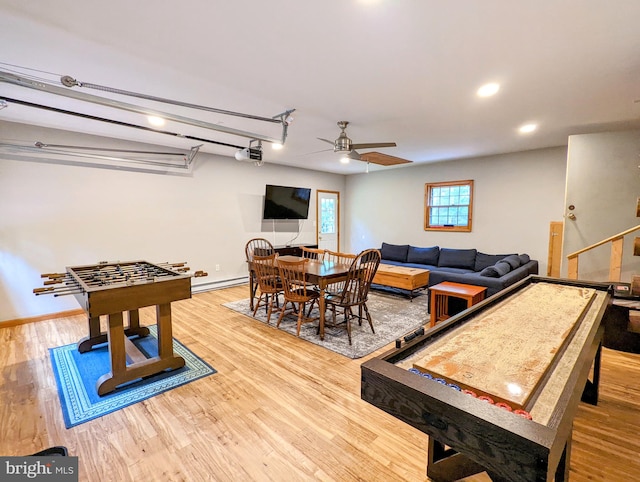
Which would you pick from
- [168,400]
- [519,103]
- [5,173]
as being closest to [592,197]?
[519,103]

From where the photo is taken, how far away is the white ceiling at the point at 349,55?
1.69 m

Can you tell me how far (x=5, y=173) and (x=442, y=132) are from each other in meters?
5.78

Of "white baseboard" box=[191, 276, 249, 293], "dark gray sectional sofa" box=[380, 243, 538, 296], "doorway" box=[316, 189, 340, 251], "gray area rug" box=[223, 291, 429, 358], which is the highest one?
"doorway" box=[316, 189, 340, 251]

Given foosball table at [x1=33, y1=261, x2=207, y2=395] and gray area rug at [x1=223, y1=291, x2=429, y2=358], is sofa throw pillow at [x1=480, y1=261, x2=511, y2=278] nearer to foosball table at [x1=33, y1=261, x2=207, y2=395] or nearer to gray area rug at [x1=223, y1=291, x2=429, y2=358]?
gray area rug at [x1=223, y1=291, x2=429, y2=358]

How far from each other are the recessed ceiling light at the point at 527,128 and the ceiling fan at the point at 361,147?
5.82 ft

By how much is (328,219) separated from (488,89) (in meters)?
5.66

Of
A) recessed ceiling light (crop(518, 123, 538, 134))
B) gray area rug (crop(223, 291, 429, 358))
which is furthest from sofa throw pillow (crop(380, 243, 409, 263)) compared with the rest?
recessed ceiling light (crop(518, 123, 538, 134))

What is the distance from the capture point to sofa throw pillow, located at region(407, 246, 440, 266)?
6.13 meters

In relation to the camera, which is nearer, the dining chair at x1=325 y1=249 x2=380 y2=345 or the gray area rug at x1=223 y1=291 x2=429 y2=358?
the gray area rug at x1=223 y1=291 x2=429 y2=358

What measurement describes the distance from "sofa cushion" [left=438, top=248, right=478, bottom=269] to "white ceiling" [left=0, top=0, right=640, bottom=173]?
2.83 meters

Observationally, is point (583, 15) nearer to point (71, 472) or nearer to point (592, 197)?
point (592, 197)

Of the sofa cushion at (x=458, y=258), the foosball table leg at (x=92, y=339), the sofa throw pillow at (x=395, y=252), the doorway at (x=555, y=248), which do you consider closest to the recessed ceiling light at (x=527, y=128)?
the doorway at (x=555, y=248)

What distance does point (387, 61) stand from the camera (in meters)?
2.22

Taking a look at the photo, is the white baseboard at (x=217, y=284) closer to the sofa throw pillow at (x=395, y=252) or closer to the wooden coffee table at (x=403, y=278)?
the wooden coffee table at (x=403, y=278)
